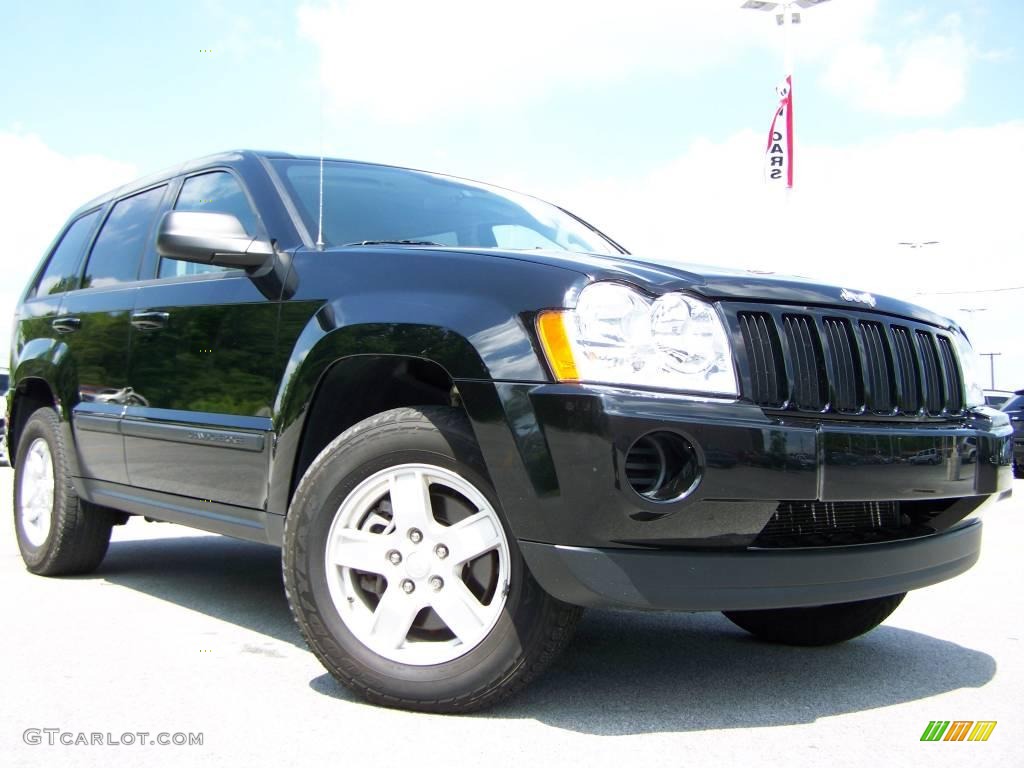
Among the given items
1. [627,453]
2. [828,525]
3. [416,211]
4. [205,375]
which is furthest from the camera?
[416,211]

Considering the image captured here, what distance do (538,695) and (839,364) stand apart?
1261mm

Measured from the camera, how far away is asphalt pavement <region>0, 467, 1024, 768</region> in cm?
255

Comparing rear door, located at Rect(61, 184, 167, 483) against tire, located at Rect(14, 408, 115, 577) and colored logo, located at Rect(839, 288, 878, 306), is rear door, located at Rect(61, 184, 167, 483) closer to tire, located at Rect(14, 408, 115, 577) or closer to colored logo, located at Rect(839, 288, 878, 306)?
tire, located at Rect(14, 408, 115, 577)

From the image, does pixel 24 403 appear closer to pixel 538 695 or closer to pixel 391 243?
pixel 391 243

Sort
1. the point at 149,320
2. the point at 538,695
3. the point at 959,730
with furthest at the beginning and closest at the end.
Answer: the point at 149,320 < the point at 538,695 < the point at 959,730

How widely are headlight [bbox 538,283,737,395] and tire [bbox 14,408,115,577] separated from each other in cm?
308

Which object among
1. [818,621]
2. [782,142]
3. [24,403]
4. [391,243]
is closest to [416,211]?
[391,243]

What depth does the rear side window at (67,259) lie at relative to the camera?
209 inches

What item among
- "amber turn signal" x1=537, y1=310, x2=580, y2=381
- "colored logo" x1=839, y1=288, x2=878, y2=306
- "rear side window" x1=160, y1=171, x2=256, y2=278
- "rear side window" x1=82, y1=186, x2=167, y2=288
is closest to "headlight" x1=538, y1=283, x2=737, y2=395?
"amber turn signal" x1=537, y1=310, x2=580, y2=381

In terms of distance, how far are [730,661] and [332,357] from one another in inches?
67.0

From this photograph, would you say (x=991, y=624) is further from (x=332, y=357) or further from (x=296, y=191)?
(x=296, y=191)

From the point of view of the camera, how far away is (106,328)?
452cm

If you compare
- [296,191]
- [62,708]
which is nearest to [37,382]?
[296,191]

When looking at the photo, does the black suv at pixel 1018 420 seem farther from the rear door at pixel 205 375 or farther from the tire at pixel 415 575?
the tire at pixel 415 575
